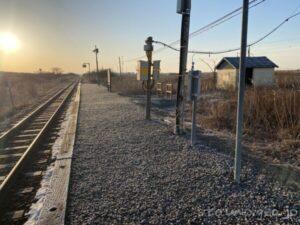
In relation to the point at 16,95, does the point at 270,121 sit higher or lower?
higher

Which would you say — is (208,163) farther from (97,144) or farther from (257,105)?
(257,105)

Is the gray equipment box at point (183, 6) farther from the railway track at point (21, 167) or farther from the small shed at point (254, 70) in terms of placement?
the small shed at point (254, 70)

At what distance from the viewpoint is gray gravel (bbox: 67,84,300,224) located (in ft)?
11.4

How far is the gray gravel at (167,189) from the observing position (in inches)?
137

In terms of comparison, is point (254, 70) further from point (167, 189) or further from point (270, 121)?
point (167, 189)

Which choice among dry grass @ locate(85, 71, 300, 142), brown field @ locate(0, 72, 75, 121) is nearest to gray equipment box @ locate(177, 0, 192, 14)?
dry grass @ locate(85, 71, 300, 142)

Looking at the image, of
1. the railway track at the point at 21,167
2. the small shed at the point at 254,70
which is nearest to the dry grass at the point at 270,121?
the railway track at the point at 21,167

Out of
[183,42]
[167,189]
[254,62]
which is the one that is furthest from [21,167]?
[254,62]

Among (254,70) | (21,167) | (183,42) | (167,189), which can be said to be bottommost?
(21,167)

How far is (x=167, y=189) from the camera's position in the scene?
4.26 metres

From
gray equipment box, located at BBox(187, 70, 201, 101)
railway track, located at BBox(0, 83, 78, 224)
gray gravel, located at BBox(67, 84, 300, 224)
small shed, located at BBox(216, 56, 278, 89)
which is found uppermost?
small shed, located at BBox(216, 56, 278, 89)

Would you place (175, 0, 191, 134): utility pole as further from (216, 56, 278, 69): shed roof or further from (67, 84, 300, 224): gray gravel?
(216, 56, 278, 69): shed roof

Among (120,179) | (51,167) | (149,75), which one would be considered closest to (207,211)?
→ (120,179)

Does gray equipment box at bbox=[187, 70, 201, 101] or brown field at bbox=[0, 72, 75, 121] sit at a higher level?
gray equipment box at bbox=[187, 70, 201, 101]
